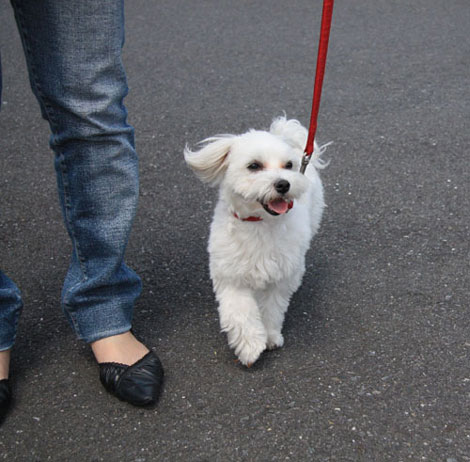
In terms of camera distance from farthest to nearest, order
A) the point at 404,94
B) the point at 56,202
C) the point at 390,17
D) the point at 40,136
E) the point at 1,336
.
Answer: the point at 390,17
the point at 404,94
the point at 40,136
the point at 56,202
the point at 1,336

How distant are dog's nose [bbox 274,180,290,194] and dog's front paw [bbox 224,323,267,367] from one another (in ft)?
1.70

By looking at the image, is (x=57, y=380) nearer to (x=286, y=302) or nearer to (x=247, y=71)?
(x=286, y=302)

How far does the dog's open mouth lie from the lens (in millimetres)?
2299

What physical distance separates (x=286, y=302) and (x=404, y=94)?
2966mm

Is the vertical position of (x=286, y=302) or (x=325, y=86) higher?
(x=286, y=302)

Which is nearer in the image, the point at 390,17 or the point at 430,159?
the point at 430,159

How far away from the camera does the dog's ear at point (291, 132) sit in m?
2.57

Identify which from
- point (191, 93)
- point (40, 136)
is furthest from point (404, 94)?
point (40, 136)

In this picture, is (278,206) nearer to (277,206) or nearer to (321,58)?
(277,206)

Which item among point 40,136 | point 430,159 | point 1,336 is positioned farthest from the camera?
point 40,136

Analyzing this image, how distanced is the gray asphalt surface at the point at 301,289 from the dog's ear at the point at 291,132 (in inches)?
27.1

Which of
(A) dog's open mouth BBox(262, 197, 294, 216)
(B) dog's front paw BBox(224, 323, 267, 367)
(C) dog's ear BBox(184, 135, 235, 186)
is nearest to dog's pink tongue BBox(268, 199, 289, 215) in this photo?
(A) dog's open mouth BBox(262, 197, 294, 216)

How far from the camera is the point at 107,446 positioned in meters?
2.05

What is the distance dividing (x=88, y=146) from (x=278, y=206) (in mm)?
689
